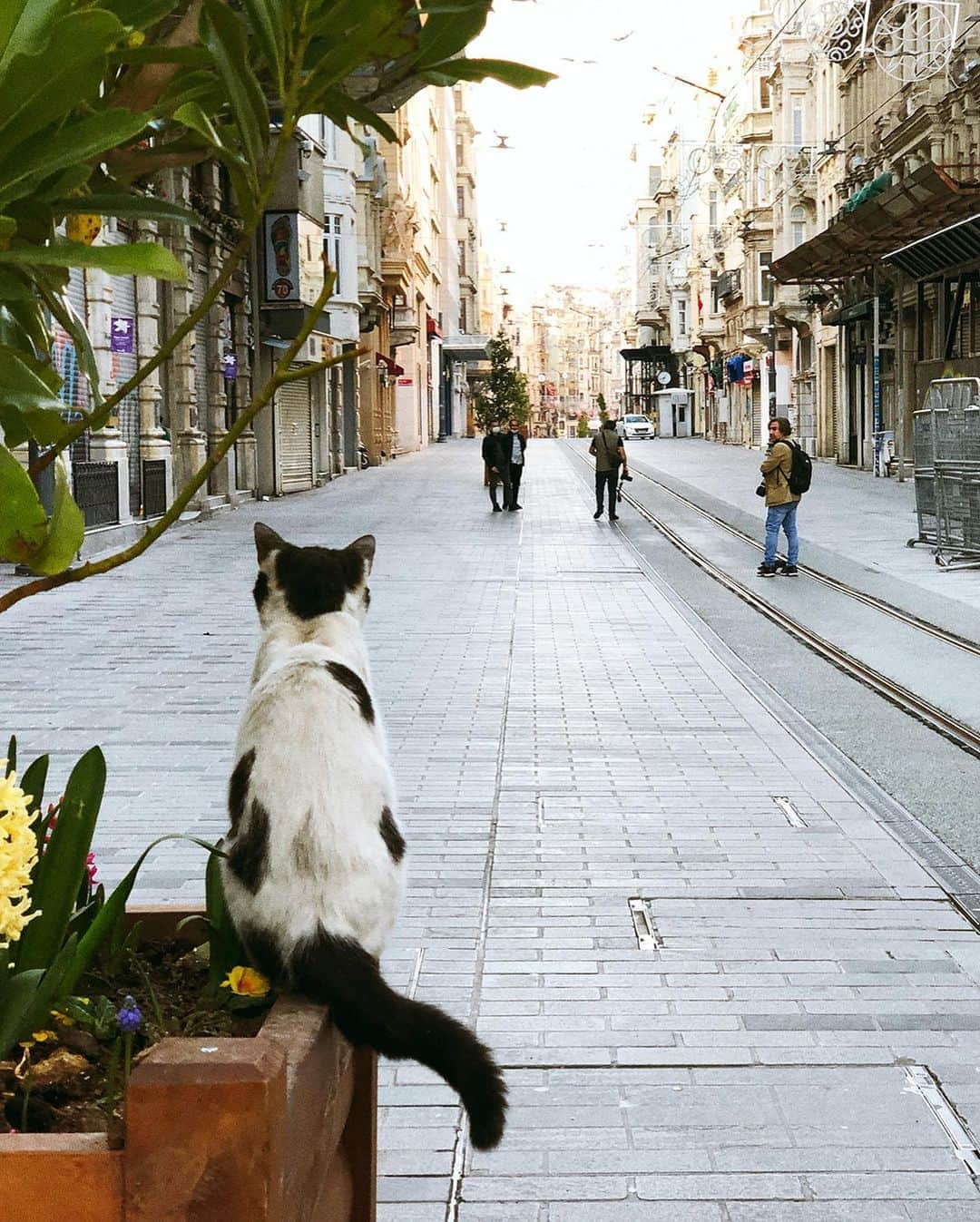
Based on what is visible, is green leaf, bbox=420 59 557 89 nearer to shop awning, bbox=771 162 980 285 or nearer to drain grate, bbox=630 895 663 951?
drain grate, bbox=630 895 663 951

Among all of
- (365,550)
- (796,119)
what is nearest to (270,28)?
(365,550)

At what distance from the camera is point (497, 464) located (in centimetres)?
2723

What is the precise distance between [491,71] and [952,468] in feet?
55.1

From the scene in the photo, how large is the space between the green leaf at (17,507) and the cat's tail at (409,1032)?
2.62 ft

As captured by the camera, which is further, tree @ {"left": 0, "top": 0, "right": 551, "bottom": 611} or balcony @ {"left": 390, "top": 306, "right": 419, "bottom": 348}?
balcony @ {"left": 390, "top": 306, "right": 419, "bottom": 348}

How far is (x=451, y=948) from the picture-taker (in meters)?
5.09

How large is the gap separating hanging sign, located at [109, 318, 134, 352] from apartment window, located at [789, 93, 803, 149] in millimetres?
45218

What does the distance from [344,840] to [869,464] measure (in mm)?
42557

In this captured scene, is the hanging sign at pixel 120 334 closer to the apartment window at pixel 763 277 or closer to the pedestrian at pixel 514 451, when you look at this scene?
the pedestrian at pixel 514 451

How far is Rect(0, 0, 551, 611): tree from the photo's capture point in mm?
1669

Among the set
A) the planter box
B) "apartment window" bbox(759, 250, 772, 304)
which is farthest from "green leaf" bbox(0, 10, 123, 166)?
"apartment window" bbox(759, 250, 772, 304)

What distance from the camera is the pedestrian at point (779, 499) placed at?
17.2 metres

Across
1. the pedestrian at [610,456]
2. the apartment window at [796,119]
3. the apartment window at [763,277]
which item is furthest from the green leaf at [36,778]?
the apartment window at [763,277]

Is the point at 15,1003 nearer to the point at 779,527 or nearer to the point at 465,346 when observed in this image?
the point at 779,527
